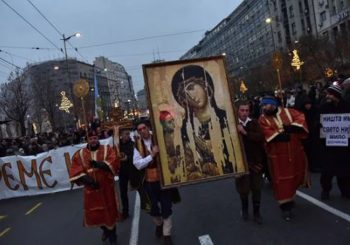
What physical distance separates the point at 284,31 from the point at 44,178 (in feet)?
252

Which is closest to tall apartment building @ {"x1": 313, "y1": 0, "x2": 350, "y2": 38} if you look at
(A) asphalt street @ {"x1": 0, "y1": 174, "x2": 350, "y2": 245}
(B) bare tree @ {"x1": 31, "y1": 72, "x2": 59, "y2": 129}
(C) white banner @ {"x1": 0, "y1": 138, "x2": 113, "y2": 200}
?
(B) bare tree @ {"x1": 31, "y1": 72, "x2": 59, "y2": 129}

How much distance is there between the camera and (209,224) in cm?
827

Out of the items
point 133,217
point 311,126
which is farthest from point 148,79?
point 311,126

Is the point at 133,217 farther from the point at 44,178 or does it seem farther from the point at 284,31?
the point at 284,31

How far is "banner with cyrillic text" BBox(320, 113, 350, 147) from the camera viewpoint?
859 cm

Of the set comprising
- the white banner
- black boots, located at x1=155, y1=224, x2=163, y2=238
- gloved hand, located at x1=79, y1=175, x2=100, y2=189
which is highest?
gloved hand, located at x1=79, y1=175, x2=100, y2=189

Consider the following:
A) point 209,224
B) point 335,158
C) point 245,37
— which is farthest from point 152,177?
point 245,37

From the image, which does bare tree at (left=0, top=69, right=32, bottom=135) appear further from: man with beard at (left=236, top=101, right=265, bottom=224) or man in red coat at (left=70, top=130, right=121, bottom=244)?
man with beard at (left=236, top=101, right=265, bottom=224)

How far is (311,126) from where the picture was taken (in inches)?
449

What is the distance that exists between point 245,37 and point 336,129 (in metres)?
109

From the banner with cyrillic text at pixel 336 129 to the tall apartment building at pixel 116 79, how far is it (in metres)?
139

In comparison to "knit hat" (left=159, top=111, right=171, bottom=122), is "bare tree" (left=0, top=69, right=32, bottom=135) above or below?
above

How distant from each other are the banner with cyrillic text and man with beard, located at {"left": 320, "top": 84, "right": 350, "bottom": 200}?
0.22 feet

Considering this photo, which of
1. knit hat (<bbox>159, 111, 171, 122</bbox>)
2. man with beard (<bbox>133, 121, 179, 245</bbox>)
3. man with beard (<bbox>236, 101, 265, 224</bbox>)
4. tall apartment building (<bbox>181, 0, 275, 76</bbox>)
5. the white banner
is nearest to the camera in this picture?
knit hat (<bbox>159, 111, 171, 122</bbox>)
